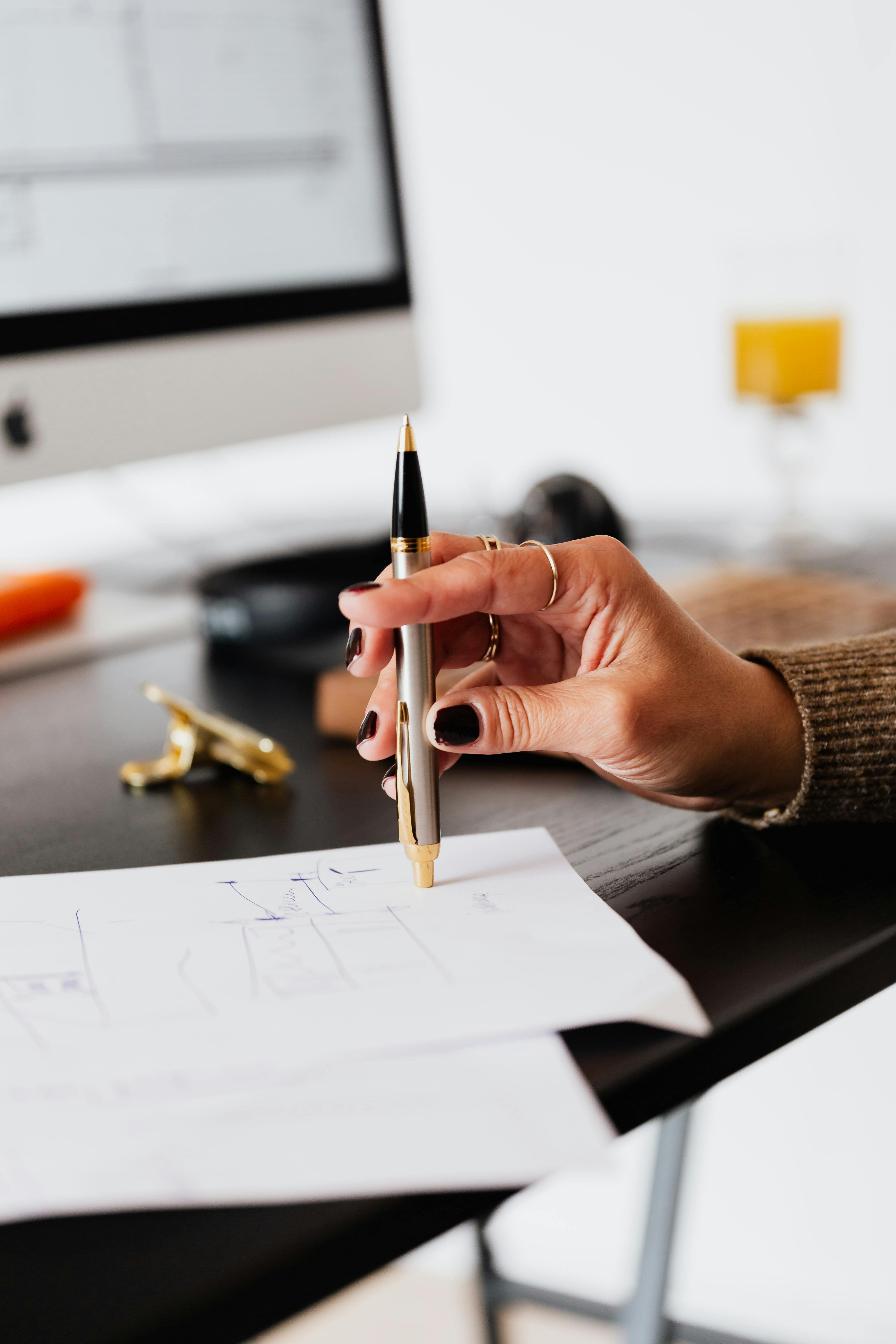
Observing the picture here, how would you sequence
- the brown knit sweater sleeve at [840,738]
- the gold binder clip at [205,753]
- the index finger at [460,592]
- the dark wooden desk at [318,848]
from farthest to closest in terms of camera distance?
the gold binder clip at [205,753], the brown knit sweater sleeve at [840,738], the index finger at [460,592], the dark wooden desk at [318,848]

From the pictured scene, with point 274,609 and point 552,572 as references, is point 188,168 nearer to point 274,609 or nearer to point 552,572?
point 274,609

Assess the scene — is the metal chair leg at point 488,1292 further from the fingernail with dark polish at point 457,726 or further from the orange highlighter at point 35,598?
the fingernail with dark polish at point 457,726

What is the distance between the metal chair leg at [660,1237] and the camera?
3.57 ft

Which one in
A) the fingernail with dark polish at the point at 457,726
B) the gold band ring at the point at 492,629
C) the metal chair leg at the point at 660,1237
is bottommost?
the metal chair leg at the point at 660,1237

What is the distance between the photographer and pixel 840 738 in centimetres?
54

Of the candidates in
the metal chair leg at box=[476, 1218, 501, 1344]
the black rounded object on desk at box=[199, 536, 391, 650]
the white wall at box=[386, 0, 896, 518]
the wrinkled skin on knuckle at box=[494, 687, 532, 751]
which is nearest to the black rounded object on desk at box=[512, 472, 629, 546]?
the black rounded object on desk at box=[199, 536, 391, 650]

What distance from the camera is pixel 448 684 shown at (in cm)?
66

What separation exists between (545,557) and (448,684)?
20 centimetres

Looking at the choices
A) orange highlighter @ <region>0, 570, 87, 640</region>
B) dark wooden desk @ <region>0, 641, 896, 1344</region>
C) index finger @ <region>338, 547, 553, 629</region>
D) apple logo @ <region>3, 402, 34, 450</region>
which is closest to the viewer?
dark wooden desk @ <region>0, 641, 896, 1344</region>

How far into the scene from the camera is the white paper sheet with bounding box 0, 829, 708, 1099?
35 cm

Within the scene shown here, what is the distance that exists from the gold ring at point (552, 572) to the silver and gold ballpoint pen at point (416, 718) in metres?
0.05

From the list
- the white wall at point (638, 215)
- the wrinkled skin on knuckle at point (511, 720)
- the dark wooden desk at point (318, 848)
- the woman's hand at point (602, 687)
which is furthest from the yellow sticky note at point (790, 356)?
the wrinkled skin on knuckle at point (511, 720)

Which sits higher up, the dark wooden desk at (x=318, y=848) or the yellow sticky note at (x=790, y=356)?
the yellow sticky note at (x=790, y=356)

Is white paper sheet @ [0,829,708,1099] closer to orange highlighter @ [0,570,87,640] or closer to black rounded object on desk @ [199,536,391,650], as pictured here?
black rounded object on desk @ [199,536,391,650]
